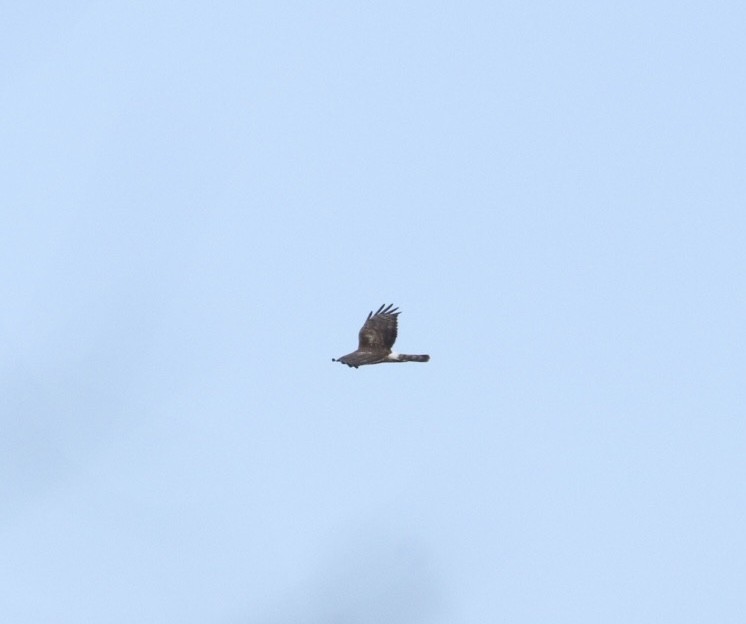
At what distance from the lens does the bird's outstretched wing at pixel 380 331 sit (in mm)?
46844

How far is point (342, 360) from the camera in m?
46.2

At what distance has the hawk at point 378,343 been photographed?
4622cm

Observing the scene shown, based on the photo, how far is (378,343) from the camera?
46.9 m

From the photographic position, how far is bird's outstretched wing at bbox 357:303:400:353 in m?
46.8

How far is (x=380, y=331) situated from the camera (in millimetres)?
46906

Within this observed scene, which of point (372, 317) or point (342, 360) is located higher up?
point (372, 317)

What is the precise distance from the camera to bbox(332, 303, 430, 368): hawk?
152ft

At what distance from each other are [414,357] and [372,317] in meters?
3.85

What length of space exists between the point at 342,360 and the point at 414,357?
4.52 m

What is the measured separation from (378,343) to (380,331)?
30.6 inches

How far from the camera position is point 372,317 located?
47.5 meters

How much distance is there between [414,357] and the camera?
4625 cm

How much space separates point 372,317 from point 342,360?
3.54 m
